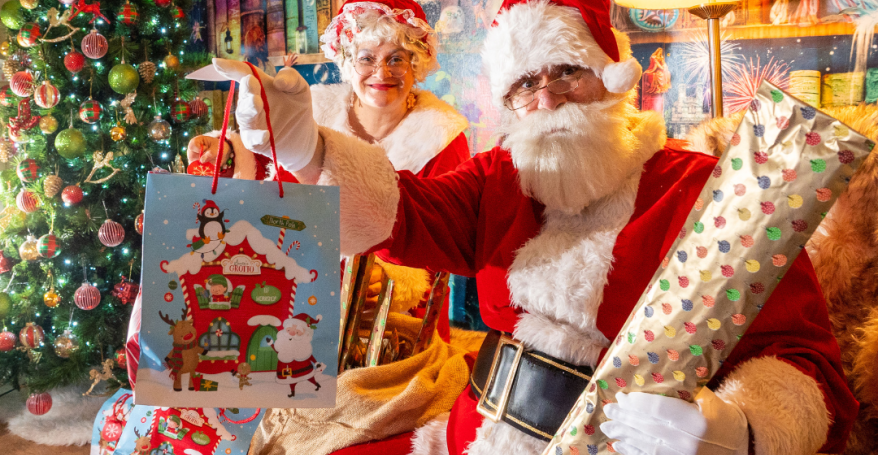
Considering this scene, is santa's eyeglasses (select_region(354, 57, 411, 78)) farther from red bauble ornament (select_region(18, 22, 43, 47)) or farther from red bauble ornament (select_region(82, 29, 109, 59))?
red bauble ornament (select_region(18, 22, 43, 47))

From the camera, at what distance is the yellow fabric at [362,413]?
155cm

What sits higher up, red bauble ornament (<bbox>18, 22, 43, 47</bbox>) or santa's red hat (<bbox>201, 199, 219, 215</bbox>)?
red bauble ornament (<bbox>18, 22, 43, 47</bbox>)

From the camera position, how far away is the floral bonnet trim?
216 centimetres

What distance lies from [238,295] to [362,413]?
2.72 ft

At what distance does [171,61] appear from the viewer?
119 inches

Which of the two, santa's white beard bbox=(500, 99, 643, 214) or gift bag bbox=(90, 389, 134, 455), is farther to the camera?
gift bag bbox=(90, 389, 134, 455)

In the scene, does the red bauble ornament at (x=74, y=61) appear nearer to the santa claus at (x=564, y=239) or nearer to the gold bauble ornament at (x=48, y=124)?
the gold bauble ornament at (x=48, y=124)

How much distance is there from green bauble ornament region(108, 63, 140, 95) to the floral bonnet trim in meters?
1.19

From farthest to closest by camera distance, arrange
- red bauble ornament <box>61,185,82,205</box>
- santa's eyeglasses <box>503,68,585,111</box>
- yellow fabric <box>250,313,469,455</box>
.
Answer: red bauble ornament <box>61,185,82,205</box> → yellow fabric <box>250,313,469,455</box> → santa's eyeglasses <box>503,68,585,111</box>

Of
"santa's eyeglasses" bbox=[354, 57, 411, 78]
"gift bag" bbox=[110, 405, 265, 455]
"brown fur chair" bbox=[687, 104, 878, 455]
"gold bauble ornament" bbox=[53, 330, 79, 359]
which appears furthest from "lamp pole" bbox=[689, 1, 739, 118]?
"gold bauble ornament" bbox=[53, 330, 79, 359]

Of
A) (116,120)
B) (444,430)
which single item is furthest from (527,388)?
(116,120)

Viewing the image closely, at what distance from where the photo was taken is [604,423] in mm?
928

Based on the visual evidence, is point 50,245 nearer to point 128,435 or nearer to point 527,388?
point 128,435

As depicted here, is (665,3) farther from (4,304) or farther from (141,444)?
(4,304)
